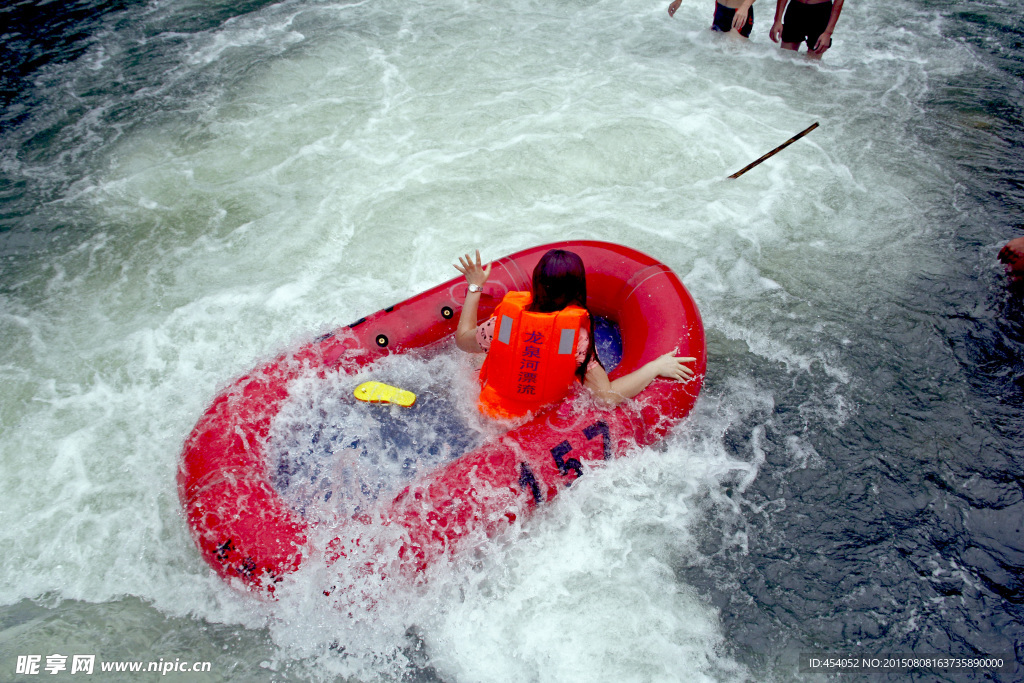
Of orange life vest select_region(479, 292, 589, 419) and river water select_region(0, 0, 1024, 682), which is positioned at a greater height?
orange life vest select_region(479, 292, 589, 419)

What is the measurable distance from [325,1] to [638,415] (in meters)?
8.20

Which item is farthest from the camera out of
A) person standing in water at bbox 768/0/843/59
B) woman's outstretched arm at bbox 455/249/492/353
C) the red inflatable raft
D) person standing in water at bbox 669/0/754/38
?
person standing in water at bbox 669/0/754/38

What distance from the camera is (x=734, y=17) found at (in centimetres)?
694

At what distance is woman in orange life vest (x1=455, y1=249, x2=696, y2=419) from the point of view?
9.20 ft

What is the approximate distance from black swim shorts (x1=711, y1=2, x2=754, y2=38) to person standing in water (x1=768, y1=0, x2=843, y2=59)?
0.36 metres

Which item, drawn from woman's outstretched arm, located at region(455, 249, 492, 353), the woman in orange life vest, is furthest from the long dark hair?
woman's outstretched arm, located at region(455, 249, 492, 353)

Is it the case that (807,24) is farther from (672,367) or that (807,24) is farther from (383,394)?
(383,394)

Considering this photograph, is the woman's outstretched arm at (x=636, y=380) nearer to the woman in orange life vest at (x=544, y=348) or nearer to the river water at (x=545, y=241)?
the woman in orange life vest at (x=544, y=348)

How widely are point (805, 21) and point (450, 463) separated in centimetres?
642

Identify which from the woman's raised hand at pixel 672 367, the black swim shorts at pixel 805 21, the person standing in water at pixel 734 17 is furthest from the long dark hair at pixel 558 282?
the person standing in water at pixel 734 17

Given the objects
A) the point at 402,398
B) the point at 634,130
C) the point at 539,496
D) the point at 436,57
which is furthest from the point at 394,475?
the point at 436,57

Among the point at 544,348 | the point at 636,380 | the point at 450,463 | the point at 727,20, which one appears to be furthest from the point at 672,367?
the point at 727,20

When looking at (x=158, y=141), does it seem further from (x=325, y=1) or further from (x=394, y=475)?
(x=394, y=475)

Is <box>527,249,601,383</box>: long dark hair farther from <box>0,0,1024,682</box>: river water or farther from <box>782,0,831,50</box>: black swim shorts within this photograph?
<box>782,0,831,50</box>: black swim shorts
